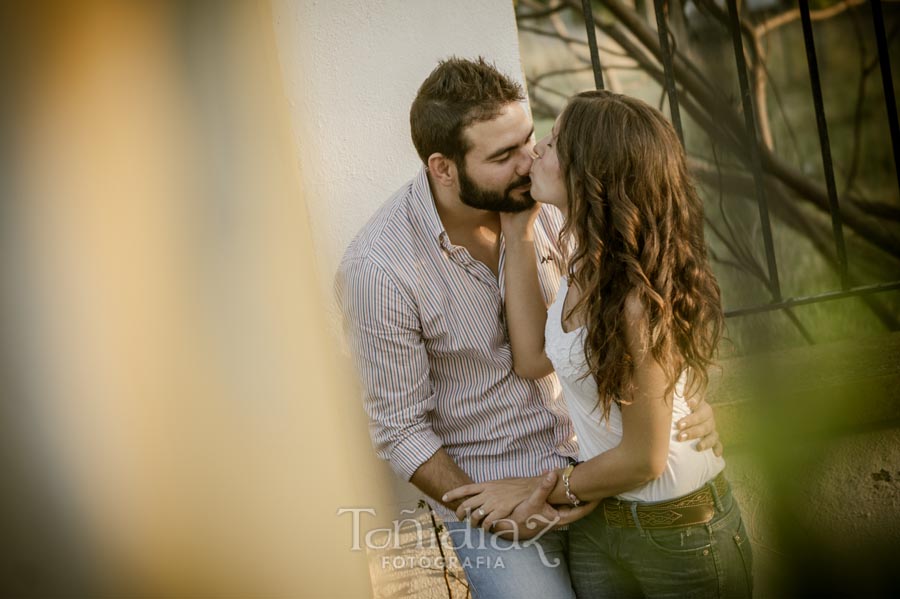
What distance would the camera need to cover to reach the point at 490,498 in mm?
1882

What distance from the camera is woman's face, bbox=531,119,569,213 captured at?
5.52 feet

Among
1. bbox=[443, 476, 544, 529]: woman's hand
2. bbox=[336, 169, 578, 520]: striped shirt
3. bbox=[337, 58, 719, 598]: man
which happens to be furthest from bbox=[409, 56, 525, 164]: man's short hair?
bbox=[443, 476, 544, 529]: woman's hand

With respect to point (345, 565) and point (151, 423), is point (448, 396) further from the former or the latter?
point (151, 423)

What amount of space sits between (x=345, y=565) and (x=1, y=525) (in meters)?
0.78

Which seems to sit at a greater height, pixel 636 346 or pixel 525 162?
pixel 525 162

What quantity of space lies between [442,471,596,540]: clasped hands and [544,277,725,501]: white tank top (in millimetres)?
171

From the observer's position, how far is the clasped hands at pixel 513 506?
180 centimetres

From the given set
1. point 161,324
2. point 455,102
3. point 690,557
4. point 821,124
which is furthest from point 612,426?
point 821,124

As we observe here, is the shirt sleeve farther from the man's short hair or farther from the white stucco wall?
the man's short hair

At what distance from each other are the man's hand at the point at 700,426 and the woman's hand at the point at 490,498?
37 cm

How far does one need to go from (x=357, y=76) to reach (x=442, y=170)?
0.30m

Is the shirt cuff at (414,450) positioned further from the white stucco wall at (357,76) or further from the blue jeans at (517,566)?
the white stucco wall at (357,76)

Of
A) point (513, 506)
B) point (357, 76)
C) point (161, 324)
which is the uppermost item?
point (357, 76)

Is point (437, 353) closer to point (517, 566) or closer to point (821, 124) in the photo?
point (517, 566)
